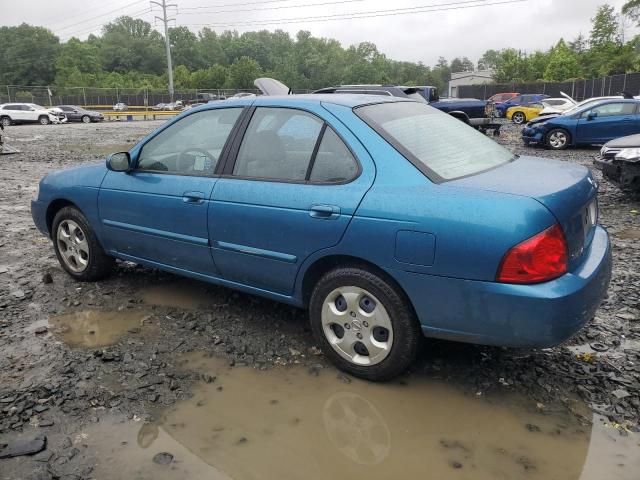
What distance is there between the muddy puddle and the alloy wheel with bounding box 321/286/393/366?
190 millimetres

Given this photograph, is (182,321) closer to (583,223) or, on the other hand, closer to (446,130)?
(446,130)

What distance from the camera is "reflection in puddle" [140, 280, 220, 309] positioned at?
4449 millimetres

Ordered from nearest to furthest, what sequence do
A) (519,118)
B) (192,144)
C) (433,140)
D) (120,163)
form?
(433,140)
(192,144)
(120,163)
(519,118)

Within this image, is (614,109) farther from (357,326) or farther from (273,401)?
(273,401)

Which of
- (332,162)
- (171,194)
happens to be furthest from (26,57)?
(332,162)

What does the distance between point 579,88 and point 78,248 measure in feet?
143

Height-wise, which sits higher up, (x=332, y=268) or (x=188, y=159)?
(x=188, y=159)

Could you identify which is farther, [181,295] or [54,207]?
[54,207]

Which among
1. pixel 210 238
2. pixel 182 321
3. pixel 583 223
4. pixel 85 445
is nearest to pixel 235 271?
pixel 210 238

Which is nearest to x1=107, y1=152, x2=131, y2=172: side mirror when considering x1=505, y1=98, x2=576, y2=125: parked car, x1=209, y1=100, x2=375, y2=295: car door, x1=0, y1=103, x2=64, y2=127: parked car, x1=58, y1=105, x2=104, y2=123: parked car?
x1=209, y1=100, x2=375, y2=295: car door

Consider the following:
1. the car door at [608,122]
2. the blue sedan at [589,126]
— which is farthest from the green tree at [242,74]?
the car door at [608,122]

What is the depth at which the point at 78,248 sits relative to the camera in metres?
4.84

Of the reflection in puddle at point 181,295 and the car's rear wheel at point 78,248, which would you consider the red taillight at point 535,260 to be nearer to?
the reflection in puddle at point 181,295

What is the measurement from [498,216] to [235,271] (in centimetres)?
182
